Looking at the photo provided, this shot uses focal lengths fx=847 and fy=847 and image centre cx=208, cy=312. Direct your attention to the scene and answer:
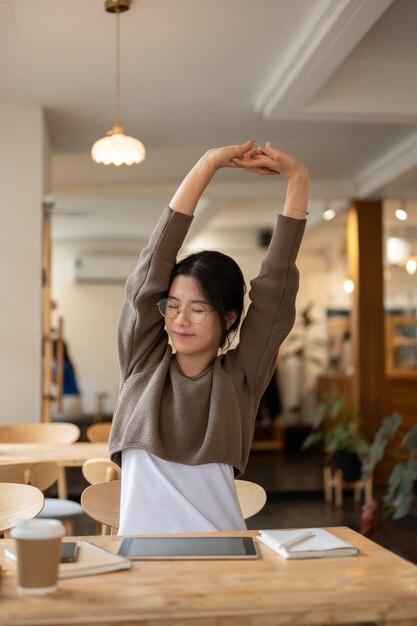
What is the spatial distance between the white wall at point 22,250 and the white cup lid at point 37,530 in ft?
14.5

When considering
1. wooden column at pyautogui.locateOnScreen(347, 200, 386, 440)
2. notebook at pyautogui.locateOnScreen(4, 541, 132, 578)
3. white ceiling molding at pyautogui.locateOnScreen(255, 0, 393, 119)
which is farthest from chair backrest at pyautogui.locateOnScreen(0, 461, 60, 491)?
wooden column at pyautogui.locateOnScreen(347, 200, 386, 440)

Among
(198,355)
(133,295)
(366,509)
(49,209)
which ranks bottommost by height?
(366,509)

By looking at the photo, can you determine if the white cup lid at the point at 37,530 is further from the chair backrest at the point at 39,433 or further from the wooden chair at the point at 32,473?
the chair backrest at the point at 39,433

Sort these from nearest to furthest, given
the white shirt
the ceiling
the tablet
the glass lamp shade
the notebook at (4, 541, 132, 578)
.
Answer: the notebook at (4, 541, 132, 578)
the tablet
the white shirt
the ceiling
the glass lamp shade

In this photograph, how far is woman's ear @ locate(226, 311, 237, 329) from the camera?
6.36 feet

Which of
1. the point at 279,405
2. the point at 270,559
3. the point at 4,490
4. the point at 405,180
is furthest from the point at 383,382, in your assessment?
the point at 270,559

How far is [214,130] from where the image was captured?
634cm

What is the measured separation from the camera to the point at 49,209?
598 cm

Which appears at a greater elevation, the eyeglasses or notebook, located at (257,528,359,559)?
the eyeglasses

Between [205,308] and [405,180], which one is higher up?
[405,180]

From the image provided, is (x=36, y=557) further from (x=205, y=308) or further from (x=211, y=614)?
(x=205, y=308)

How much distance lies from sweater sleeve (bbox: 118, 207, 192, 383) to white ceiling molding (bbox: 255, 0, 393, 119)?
2.40 m

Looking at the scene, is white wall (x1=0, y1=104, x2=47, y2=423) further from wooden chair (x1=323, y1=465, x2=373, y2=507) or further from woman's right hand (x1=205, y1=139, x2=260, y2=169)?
woman's right hand (x1=205, y1=139, x2=260, y2=169)

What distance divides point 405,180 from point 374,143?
682mm
